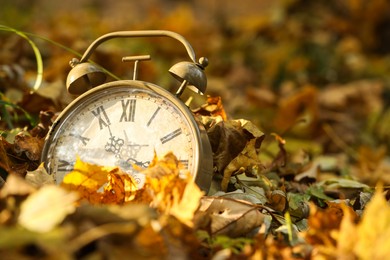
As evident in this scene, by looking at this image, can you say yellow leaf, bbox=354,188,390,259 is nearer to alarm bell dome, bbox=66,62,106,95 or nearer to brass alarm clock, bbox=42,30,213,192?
brass alarm clock, bbox=42,30,213,192

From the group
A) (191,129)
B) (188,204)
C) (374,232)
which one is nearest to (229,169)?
(191,129)

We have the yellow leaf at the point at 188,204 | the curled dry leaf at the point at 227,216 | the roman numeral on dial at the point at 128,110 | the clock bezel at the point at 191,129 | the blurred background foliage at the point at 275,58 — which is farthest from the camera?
the blurred background foliage at the point at 275,58

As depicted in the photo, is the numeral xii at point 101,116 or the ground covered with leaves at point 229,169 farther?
the numeral xii at point 101,116

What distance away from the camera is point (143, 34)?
147 centimetres

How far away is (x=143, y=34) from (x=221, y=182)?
1.29ft

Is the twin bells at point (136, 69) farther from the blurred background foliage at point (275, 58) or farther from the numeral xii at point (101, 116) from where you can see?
the blurred background foliage at point (275, 58)

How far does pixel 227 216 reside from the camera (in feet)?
4.01

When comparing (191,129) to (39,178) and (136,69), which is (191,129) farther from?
(39,178)

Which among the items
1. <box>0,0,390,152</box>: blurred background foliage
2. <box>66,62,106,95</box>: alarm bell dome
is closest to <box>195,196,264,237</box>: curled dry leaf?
<box>66,62,106,95</box>: alarm bell dome

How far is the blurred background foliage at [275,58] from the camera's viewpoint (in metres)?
3.30

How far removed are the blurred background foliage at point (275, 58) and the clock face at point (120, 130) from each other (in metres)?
0.67

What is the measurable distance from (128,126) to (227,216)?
1.13 feet

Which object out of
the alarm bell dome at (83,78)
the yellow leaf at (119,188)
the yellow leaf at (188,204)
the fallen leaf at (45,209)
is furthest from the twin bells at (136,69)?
the fallen leaf at (45,209)

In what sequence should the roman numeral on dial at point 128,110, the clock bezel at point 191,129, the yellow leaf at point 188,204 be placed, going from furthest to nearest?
the roman numeral on dial at point 128,110
the clock bezel at point 191,129
the yellow leaf at point 188,204
